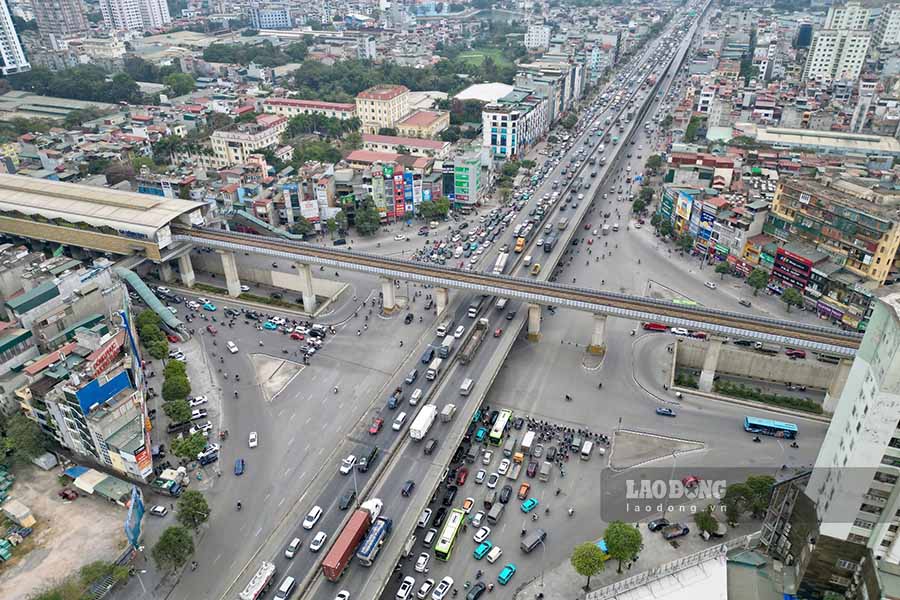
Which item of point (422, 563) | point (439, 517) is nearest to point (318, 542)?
point (422, 563)

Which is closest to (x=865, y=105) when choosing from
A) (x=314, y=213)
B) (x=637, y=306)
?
(x=637, y=306)

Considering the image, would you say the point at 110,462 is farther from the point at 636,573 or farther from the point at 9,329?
the point at 636,573

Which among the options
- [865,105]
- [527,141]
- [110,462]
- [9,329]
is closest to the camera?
[110,462]

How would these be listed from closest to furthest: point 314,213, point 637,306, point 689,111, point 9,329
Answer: point 9,329 → point 637,306 → point 314,213 → point 689,111

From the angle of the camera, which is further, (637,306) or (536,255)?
(536,255)

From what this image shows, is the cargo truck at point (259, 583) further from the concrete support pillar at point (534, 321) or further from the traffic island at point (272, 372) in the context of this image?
the concrete support pillar at point (534, 321)
